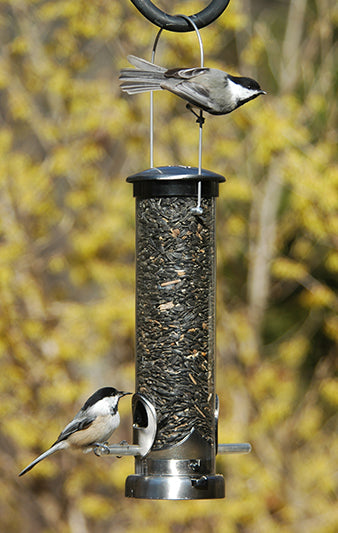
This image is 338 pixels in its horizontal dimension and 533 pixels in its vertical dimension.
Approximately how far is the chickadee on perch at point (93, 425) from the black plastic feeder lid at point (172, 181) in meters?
1.04

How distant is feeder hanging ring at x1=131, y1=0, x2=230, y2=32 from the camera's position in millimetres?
3693

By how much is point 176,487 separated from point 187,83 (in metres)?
1.88

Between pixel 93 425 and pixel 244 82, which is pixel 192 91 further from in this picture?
pixel 93 425

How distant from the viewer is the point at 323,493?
8484mm

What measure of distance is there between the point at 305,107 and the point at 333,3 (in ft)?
3.91

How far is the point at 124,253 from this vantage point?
28.8 feet

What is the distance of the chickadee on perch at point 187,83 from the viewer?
3.92m

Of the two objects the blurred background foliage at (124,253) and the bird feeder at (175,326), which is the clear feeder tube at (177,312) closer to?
the bird feeder at (175,326)

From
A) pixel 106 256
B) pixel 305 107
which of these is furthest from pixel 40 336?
pixel 305 107

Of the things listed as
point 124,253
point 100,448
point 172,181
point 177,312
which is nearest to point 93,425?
point 100,448

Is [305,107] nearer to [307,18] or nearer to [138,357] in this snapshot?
[307,18]

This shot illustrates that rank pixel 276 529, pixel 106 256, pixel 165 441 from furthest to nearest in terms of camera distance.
Result: 1. pixel 106 256
2. pixel 276 529
3. pixel 165 441

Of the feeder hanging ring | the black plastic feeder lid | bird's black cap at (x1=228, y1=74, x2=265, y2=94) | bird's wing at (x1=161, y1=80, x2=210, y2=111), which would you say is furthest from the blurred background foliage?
the feeder hanging ring

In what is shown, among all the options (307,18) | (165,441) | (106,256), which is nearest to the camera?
(165,441)
